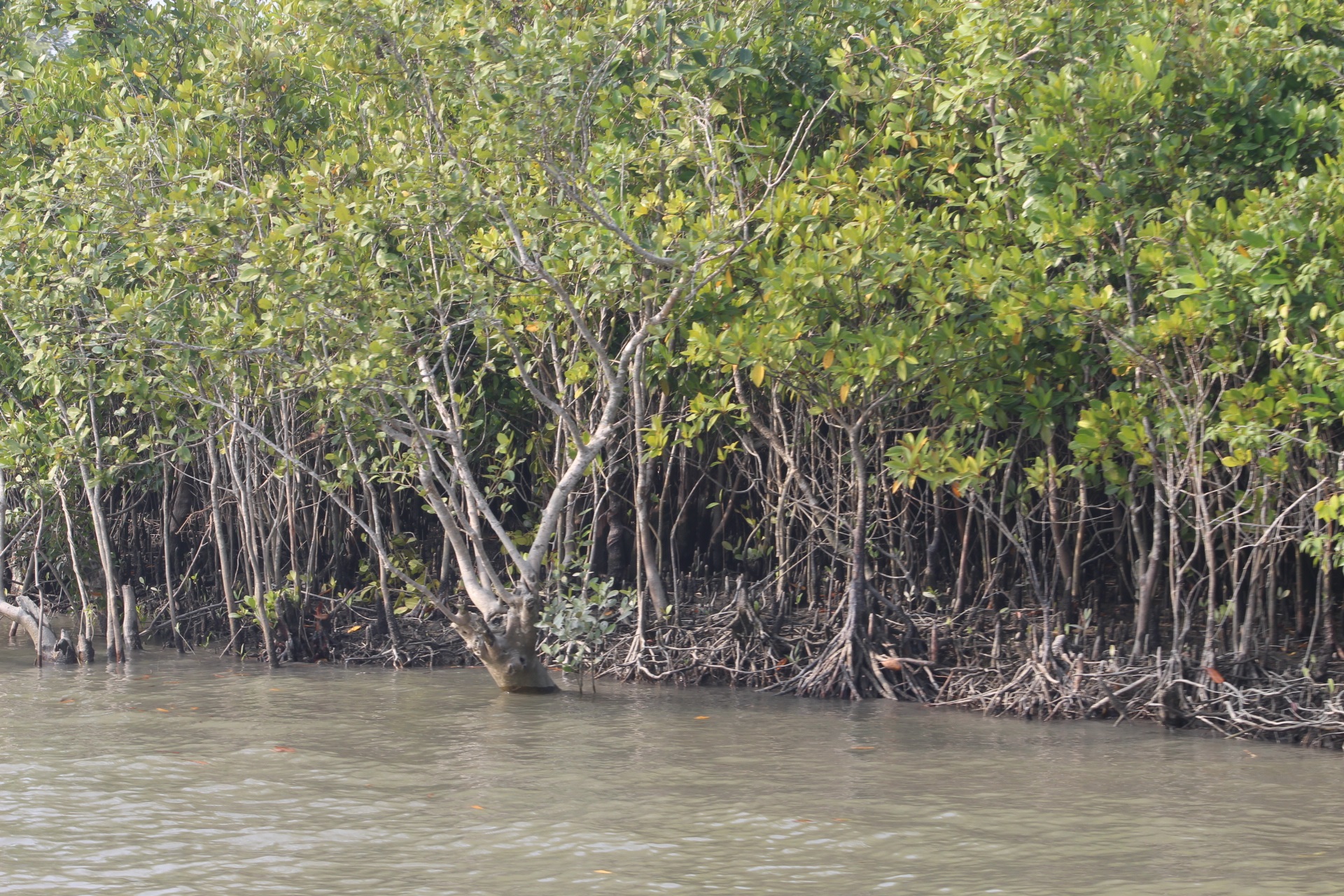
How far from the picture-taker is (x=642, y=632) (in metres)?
8.84

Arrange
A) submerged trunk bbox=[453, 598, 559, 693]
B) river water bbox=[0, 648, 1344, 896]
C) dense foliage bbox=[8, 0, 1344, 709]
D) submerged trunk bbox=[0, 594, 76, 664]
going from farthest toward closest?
submerged trunk bbox=[0, 594, 76, 664], submerged trunk bbox=[453, 598, 559, 693], dense foliage bbox=[8, 0, 1344, 709], river water bbox=[0, 648, 1344, 896]

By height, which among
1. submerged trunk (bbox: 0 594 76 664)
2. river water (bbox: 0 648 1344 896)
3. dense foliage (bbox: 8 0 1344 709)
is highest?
dense foliage (bbox: 8 0 1344 709)

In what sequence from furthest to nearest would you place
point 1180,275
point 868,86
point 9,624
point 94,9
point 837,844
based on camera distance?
point 9,624 → point 94,9 → point 868,86 → point 1180,275 → point 837,844

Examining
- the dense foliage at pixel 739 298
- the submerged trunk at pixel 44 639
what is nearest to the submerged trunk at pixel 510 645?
the dense foliage at pixel 739 298

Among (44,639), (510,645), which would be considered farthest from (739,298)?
(44,639)

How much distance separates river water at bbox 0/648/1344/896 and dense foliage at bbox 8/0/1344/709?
0.89 metres

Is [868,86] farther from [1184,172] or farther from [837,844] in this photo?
[837,844]

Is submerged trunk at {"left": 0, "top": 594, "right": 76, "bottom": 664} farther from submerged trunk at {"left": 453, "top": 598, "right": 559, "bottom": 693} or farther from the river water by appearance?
submerged trunk at {"left": 453, "top": 598, "right": 559, "bottom": 693}

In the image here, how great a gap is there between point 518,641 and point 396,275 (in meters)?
2.37

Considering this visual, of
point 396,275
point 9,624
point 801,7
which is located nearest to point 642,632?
point 396,275

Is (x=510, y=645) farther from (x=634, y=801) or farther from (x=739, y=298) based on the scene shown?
(x=634, y=801)

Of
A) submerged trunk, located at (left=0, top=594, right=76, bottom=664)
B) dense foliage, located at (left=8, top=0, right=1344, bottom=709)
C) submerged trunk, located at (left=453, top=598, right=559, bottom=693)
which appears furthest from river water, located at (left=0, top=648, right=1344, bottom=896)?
submerged trunk, located at (left=0, top=594, right=76, bottom=664)

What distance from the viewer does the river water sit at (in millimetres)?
4395

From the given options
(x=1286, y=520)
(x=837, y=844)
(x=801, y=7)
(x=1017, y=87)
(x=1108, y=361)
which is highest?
(x=801, y=7)
